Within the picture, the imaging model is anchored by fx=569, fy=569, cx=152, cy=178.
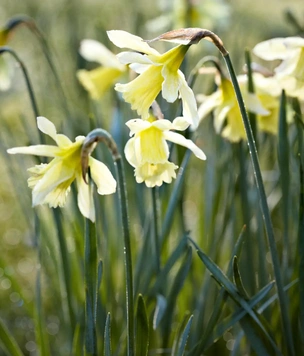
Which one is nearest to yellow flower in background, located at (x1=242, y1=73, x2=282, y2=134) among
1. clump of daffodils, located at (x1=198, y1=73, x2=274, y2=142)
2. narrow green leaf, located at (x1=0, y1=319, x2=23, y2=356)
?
clump of daffodils, located at (x1=198, y1=73, x2=274, y2=142)

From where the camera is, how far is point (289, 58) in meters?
1.10

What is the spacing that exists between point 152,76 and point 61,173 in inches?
8.2

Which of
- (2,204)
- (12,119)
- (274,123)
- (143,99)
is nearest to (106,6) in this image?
(12,119)

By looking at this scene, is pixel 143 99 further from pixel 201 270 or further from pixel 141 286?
pixel 201 270

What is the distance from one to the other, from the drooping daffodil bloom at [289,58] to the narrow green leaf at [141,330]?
53 centimetres

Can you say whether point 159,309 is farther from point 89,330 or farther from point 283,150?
point 283,150

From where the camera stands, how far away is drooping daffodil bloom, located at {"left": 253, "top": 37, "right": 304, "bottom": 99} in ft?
3.53

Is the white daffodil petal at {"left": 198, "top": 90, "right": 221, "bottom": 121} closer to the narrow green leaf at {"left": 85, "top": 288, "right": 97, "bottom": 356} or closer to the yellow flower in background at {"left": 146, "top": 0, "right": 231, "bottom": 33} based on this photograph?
the narrow green leaf at {"left": 85, "top": 288, "right": 97, "bottom": 356}

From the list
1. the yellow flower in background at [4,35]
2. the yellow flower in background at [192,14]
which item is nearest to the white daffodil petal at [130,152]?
the yellow flower in background at [4,35]

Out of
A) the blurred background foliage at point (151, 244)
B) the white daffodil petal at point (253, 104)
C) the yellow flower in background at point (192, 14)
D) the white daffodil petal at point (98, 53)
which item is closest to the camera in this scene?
the white daffodil petal at point (253, 104)

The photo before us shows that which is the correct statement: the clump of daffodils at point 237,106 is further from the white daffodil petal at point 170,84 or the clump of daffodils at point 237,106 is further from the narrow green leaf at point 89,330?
the narrow green leaf at point 89,330

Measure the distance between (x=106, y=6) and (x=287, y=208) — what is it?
427cm

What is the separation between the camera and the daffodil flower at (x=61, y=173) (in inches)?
34.8

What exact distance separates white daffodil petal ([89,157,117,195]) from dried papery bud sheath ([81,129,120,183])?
3 cm
